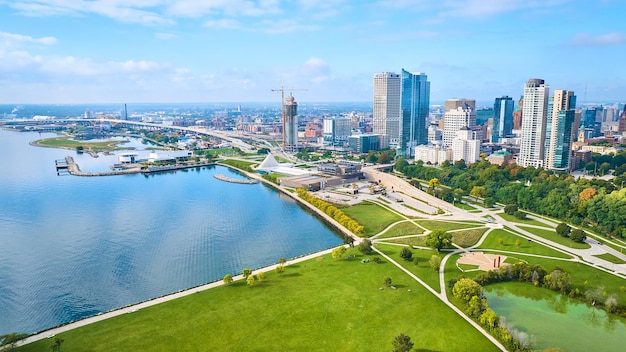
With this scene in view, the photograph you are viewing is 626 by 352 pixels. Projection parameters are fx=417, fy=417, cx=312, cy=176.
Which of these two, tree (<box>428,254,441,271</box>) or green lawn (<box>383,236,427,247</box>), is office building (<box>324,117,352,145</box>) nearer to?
green lawn (<box>383,236,427,247</box>)

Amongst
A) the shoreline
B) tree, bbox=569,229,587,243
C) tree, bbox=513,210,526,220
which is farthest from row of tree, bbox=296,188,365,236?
tree, bbox=569,229,587,243

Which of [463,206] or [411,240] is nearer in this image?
[411,240]

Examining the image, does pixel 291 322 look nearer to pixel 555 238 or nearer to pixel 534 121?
pixel 555 238

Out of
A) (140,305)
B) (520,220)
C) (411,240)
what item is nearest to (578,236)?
(520,220)

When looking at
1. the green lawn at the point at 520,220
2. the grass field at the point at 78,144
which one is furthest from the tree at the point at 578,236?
→ the grass field at the point at 78,144

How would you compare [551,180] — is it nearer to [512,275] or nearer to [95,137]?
[512,275]

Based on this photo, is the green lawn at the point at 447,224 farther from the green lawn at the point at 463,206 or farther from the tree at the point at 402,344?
the tree at the point at 402,344

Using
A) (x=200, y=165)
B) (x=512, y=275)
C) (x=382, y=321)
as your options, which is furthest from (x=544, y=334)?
(x=200, y=165)
